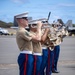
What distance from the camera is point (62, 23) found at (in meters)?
9.91

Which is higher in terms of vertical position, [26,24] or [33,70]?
[26,24]

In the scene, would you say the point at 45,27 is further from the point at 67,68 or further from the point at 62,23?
the point at 67,68

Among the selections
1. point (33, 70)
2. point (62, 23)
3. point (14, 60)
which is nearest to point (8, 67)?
point (14, 60)

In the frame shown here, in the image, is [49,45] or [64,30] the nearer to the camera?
[49,45]

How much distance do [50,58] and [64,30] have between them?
110 centimetres

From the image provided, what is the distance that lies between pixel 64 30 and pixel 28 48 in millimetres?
3287

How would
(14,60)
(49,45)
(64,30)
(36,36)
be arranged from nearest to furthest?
1. (36,36)
2. (49,45)
3. (64,30)
4. (14,60)

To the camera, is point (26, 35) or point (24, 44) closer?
point (26, 35)

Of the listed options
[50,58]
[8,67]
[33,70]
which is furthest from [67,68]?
[33,70]

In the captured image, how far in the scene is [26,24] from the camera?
6.45 m

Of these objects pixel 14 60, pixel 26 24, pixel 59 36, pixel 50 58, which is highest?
pixel 26 24

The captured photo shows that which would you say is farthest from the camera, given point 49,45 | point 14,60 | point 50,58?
point 14,60

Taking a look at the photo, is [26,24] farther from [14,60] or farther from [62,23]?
[14,60]

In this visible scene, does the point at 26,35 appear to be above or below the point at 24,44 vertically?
above
